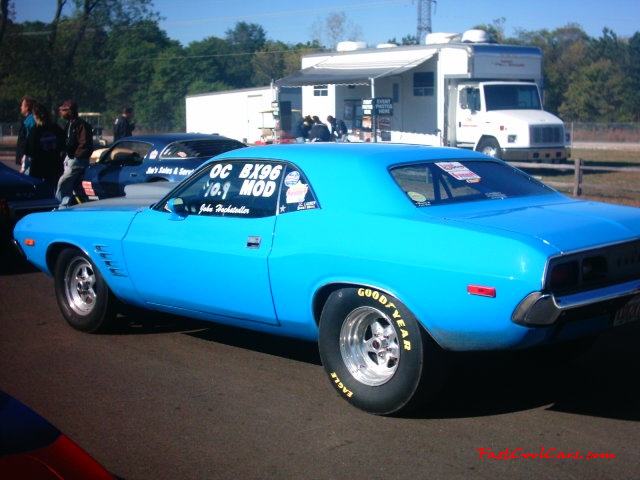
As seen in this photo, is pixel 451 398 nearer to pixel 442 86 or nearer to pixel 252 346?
pixel 252 346

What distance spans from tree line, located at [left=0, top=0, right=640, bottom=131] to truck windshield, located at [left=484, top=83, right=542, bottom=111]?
3.95 feet

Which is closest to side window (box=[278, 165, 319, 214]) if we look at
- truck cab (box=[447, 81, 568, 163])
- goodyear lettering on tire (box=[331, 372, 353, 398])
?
goodyear lettering on tire (box=[331, 372, 353, 398])

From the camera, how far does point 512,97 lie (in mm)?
23312

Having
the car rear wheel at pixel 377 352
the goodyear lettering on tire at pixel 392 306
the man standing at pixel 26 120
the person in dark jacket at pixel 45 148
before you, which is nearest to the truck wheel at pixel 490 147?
the man standing at pixel 26 120

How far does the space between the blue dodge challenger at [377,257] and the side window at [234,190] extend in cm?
1

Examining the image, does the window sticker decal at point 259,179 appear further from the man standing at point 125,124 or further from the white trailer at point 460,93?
the white trailer at point 460,93

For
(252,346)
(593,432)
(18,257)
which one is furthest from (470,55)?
(593,432)

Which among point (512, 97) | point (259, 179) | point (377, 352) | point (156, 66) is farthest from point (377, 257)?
point (156, 66)

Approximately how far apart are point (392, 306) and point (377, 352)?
36 cm

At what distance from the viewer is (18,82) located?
4356cm

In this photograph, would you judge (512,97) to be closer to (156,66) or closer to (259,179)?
(259,179)

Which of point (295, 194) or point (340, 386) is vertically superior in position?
point (295, 194)

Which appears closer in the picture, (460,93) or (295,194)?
(295,194)

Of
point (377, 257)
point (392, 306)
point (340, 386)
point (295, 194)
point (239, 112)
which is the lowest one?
point (340, 386)
